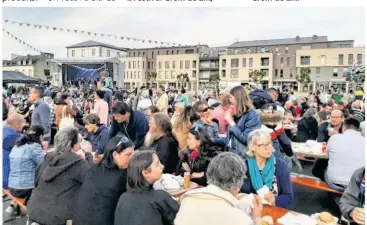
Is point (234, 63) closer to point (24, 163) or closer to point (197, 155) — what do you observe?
point (197, 155)

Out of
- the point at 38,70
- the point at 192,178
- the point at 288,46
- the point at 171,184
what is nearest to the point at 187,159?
the point at 192,178

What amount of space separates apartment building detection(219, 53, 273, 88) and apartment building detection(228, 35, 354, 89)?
29.6 inches

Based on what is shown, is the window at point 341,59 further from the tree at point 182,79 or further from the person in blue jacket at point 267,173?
the person in blue jacket at point 267,173

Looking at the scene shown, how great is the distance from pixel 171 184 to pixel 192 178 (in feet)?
1.45

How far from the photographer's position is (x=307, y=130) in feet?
16.9

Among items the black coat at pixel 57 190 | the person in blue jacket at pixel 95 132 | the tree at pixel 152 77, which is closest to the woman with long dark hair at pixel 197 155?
the black coat at pixel 57 190

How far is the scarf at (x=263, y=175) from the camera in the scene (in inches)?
88.0

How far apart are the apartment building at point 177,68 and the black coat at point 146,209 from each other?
44.8m

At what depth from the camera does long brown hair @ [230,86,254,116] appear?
9.35 feet

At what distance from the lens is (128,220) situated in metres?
1.63

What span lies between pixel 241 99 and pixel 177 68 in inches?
1776

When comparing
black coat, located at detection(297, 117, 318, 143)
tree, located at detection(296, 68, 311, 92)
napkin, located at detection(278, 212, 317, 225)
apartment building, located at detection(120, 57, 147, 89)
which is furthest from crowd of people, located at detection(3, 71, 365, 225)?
apartment building, located at detection(120, 57, 147, 89)

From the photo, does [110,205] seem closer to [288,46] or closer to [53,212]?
[53,212]

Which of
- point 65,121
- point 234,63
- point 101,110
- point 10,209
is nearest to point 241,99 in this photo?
point 10,209
